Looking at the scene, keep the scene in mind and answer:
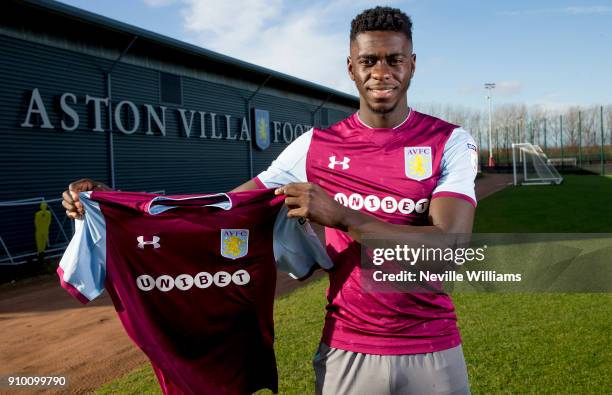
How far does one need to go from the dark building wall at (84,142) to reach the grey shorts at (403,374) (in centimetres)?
1284

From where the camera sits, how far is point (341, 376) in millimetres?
2100

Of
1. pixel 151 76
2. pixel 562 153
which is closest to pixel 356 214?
pixel 151 76

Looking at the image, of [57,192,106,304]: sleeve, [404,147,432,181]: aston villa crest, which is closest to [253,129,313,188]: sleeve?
[404,147,432,181]: aston villa crest

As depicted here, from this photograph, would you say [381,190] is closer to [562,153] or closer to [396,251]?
[396,251]

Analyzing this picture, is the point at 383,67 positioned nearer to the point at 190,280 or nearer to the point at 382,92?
the point at 382,92

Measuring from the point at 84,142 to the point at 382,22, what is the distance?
14.5m

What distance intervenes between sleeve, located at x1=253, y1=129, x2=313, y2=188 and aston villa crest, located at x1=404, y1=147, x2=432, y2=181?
494 mm

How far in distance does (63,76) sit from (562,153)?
48.2 metres

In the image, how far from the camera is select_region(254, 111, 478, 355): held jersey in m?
2.05

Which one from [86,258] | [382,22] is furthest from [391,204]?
[86,258]

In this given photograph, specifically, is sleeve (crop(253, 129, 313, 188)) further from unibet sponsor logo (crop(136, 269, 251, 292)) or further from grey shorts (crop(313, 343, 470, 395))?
grey shorts (crop(313, 343, 470, 395))

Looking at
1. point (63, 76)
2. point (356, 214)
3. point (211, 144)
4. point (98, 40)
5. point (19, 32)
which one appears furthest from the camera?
point (211, 144)

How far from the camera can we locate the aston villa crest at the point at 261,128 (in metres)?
23.5

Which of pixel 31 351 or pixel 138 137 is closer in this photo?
pixel 31 351
